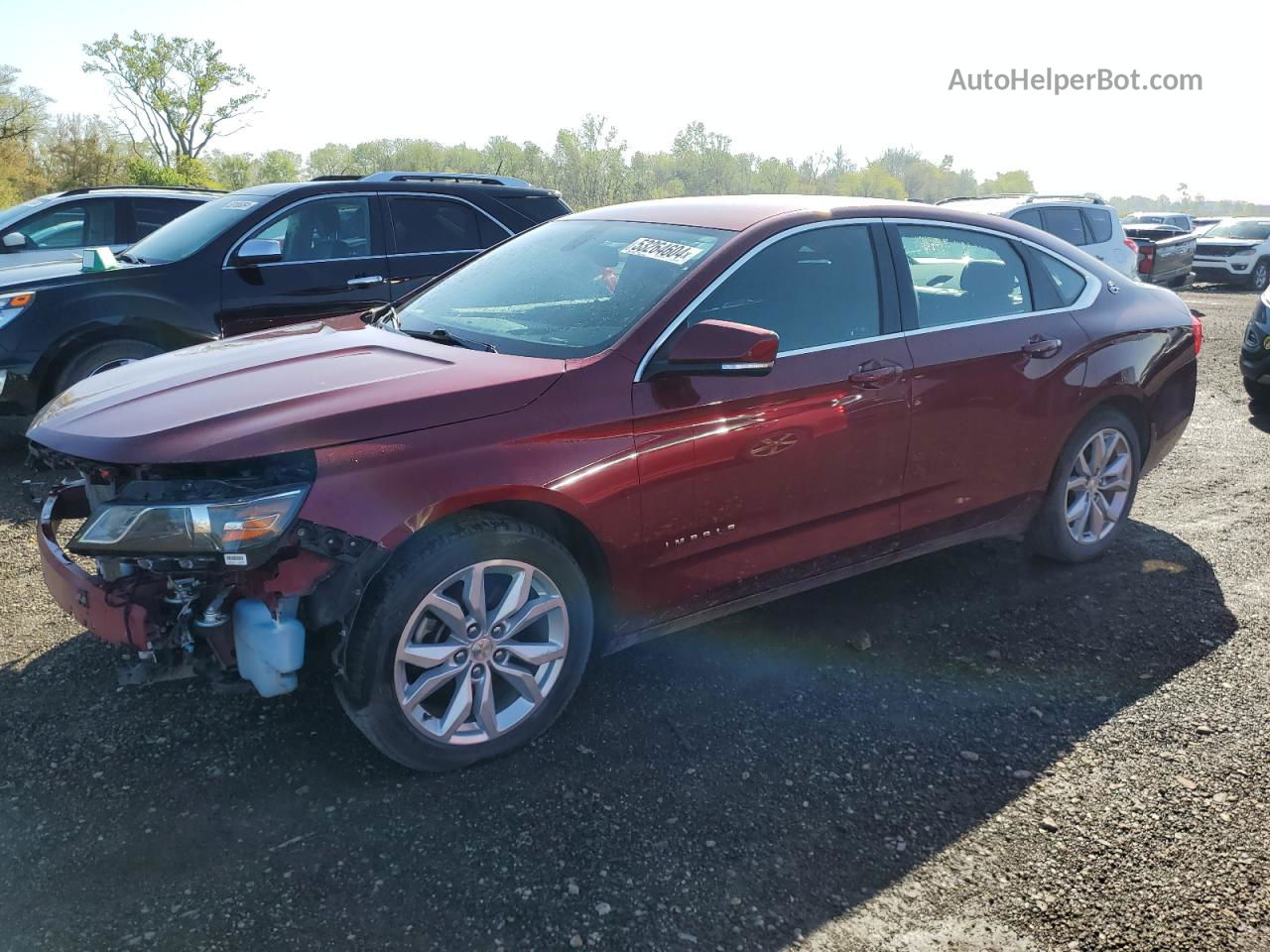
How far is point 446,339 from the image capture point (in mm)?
3500

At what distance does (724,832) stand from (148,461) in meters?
1.85

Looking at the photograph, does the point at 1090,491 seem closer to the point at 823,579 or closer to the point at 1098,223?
the point at 823,579

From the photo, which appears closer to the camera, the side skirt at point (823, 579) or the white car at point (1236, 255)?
the side skirt at point (823, 579)

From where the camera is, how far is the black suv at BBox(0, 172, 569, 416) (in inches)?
236

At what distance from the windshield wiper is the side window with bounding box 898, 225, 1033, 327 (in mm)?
1699

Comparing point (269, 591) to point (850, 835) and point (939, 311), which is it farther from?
point (939, 311)

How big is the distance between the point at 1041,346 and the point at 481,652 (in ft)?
9.08

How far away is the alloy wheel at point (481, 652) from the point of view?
9.32ft

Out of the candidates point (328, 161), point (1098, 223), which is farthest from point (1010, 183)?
point (1098, 223)

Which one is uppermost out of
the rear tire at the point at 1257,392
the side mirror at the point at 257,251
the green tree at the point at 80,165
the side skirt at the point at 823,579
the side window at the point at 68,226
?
the green tree at the point at 80,165

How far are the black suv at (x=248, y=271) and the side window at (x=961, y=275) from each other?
3.41m

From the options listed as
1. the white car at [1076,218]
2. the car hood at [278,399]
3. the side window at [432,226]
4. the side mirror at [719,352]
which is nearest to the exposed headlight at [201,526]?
the car hood at [278,399]

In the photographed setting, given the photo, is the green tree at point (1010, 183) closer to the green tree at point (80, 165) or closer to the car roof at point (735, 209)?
the green tree at point (80, 165)

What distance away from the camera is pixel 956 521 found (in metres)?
4.15
